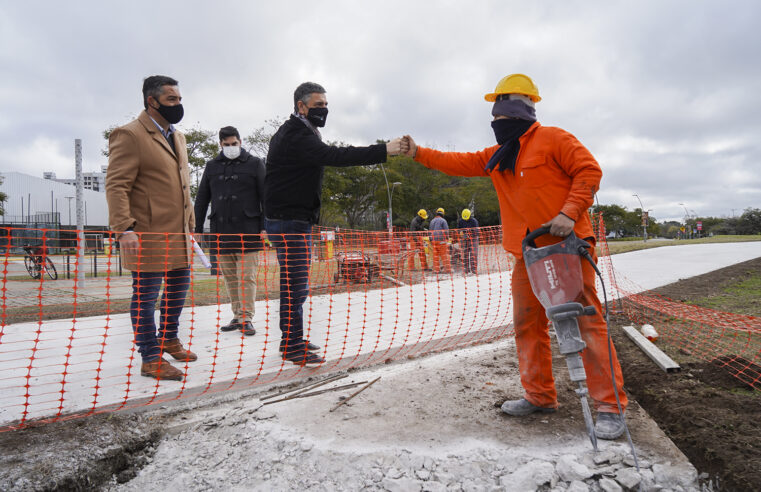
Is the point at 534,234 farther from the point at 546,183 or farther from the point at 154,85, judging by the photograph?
the point at 154,85

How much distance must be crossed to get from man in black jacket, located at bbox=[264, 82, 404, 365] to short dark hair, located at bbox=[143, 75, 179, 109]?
89cm

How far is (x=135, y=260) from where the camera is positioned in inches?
117

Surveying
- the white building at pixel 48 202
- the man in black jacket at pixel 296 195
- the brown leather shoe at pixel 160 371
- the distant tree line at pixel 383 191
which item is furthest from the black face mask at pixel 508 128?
the white building at pixel 48 202

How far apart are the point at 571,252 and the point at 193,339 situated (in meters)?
3.65

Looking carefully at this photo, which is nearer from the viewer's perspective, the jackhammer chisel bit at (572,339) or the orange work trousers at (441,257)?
the jackhammer chisel bit at (572,339)

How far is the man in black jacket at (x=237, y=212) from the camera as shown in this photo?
4.46 m

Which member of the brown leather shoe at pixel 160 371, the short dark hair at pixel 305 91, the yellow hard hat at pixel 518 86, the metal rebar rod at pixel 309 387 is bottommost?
the metal rebar rod at pixel 309 387

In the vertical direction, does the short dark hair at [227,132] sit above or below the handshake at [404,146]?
above

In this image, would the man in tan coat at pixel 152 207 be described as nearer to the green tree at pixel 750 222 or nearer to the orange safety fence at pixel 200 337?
the orange safety fence at pixel 200 337

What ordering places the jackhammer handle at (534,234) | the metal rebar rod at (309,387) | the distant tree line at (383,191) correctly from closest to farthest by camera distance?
1. the jackhammer handle at (534,234)
2. the metal rebar rod at (309,387)
3. the distant tree line at (383,191)

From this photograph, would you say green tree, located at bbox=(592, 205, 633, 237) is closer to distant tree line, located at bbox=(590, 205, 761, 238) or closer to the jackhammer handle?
distant tree line, located at bbox=(590, 205, 761, 238)

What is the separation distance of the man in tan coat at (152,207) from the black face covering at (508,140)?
2.31 metres

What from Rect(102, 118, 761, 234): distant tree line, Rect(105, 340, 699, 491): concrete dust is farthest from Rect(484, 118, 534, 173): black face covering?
Rect(102, 118, 761, 234): distant tree line

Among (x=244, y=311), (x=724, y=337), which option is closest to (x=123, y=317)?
(x=244, y=311)
